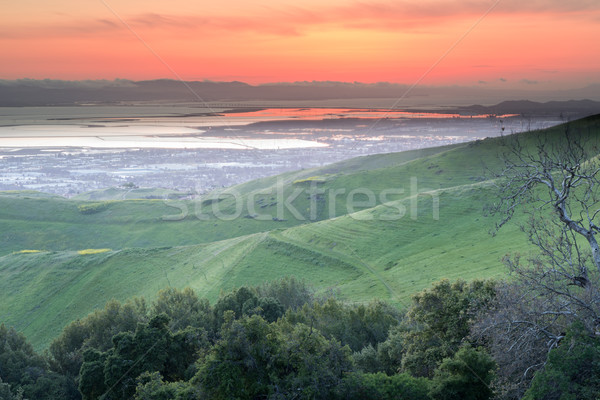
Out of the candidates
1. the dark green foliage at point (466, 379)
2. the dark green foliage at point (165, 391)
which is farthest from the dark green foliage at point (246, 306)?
the dark green foliage at point (466, 379)

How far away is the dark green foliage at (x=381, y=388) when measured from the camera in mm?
23625

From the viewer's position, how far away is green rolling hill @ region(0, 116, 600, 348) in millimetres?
76938

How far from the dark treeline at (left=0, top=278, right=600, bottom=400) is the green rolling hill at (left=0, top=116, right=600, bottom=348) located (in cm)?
2604

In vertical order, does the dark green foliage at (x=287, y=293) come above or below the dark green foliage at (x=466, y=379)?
below

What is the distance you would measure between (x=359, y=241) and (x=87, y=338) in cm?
6307

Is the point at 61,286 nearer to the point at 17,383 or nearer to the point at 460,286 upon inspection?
the point at 17,383

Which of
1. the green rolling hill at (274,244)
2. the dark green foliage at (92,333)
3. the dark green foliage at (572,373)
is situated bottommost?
the green rolling hill at (274,244)

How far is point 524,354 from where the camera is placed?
19844 millimetres

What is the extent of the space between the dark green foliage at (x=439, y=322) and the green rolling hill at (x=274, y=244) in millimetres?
25993

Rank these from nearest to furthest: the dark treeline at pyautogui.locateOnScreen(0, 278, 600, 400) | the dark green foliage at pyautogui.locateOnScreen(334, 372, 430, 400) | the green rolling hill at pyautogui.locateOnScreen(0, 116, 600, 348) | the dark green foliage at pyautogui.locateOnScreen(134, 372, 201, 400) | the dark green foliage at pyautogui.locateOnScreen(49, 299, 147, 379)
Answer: the dark treeline at pyautogui.locateOnScreen(0, 278, 600, 400), the dark green foliage at pyautogui.locateOnScreen(334, 372, 430, 400), the dark green foliage at pyautogui.locateOnScreen(134, 372, 201, 400), the dark green foliage at pyautogui.locateOnScreen(49, 299, 147, 379), the green rolling hill at pyautogui.locateOnScreen(0, 116, 600, 348)

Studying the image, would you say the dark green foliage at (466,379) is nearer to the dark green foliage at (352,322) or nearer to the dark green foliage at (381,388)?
the dark green foliage at (381,388)

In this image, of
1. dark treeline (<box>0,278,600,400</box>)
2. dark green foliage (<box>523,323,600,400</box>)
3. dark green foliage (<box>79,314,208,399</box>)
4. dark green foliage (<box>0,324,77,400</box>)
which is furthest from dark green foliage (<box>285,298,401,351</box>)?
dark green foliage (<box>523,323,600,400</box>)

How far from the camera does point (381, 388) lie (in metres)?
24.8

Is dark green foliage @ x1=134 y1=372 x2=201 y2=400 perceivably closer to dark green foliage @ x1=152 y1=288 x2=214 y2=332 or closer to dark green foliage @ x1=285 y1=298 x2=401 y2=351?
dark green foliage @ x1=152 y1=288 x2=214 y2=332
